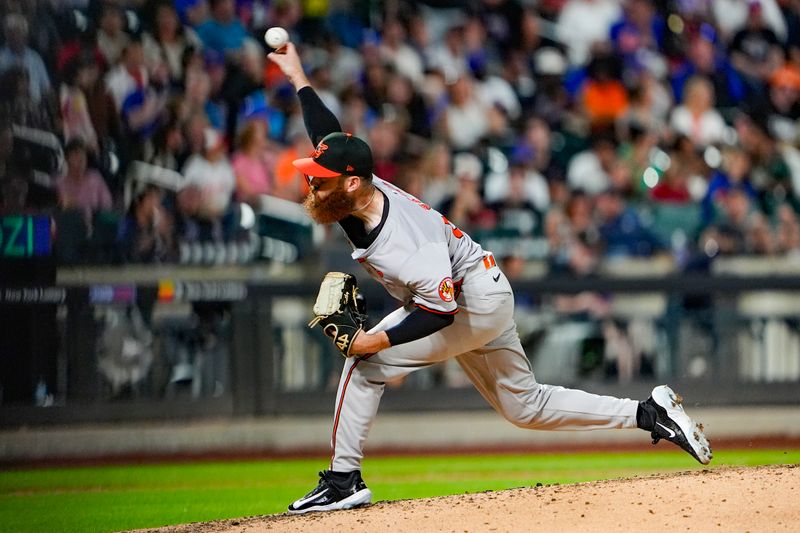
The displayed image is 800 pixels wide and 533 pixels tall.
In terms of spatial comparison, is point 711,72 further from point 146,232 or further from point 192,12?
point 146,232

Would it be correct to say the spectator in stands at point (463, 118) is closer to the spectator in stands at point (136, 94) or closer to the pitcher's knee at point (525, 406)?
the spectator in stands at point (136, 94)

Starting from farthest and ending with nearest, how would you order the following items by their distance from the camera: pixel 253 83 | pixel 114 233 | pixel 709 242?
pixel 253 83 → pixel 709 242 → pixel 114 233

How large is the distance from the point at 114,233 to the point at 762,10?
7.52 meters

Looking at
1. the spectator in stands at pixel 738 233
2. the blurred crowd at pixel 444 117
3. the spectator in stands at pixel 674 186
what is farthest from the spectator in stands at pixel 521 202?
the spectator in stands at pixel 738 233

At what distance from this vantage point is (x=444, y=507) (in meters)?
5.23

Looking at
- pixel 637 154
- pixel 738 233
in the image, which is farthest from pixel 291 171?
pixel 738 233

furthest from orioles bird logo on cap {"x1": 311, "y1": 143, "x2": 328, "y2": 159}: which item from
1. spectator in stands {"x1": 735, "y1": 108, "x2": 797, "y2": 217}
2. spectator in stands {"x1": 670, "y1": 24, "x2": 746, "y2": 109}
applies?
spectator in stands {"x1": 670, "y1": 24, "x2": 746, "y2": 109}

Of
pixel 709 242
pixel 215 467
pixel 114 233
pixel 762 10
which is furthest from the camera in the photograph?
pixel 762 10

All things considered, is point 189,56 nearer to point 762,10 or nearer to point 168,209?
point 168,209

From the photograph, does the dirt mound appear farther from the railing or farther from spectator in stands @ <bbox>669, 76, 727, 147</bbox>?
spectator in stands @ <bbox>669, 76, 727, 147</bbox>

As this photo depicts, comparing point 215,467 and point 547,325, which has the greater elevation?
point 547,325

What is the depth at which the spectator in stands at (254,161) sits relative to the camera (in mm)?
10016

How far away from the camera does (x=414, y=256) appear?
16.3 feet

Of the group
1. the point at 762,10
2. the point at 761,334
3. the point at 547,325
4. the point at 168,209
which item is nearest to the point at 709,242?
the point at 761,334
